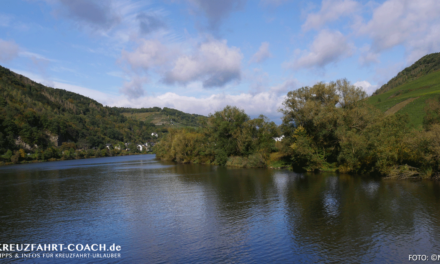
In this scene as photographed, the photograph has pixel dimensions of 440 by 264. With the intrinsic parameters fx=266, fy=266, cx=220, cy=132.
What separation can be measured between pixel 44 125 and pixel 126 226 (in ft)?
518

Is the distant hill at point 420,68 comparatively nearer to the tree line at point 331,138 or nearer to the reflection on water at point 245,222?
the tree line at point 331,138

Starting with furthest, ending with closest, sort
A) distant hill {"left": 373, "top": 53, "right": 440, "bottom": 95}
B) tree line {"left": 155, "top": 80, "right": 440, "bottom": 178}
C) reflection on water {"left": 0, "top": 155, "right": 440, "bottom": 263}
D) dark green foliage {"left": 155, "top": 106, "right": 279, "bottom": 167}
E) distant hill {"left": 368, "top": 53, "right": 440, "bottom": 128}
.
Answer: distant hill {"left": 373, "top": 53, "right": 440, "bottom": 95} → distant hill {"left": 368, "top": 53, "right": 440, "bottom": 128} → dark green foliage {"left": 155, "top": 106, "right": 279, "bottom": 167} → tree line {"left": 155, "top": 80, "right": 440, "bottom": 178} → reflection on water {"left": 0, "top": 155, "right": 440, "bottom": 263}

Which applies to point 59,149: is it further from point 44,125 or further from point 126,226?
point 126,226

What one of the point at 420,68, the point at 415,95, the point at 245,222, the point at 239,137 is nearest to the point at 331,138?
the point at 239,137

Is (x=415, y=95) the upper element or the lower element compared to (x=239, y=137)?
upper

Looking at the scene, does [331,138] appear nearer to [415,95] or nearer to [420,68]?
[415,95]

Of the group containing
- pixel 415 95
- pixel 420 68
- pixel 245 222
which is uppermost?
pixel 420 68

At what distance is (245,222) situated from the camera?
19828 mm

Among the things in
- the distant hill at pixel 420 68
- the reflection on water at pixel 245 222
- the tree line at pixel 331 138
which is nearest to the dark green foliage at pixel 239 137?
the tree line at pixel 331 138

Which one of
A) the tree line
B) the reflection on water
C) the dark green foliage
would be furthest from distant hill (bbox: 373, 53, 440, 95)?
the reflection on water

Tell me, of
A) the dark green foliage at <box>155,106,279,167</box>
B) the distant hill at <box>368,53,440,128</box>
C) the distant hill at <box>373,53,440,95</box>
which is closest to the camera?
the dark green foliage at <box>155,106,279,167</box>

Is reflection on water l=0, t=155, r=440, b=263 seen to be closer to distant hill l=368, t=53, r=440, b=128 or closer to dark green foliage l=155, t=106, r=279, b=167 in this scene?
dark green foliage l=155, t=106, r=279, b=167

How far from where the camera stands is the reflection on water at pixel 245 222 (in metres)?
14.5

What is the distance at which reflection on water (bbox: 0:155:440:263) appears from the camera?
569 inches
